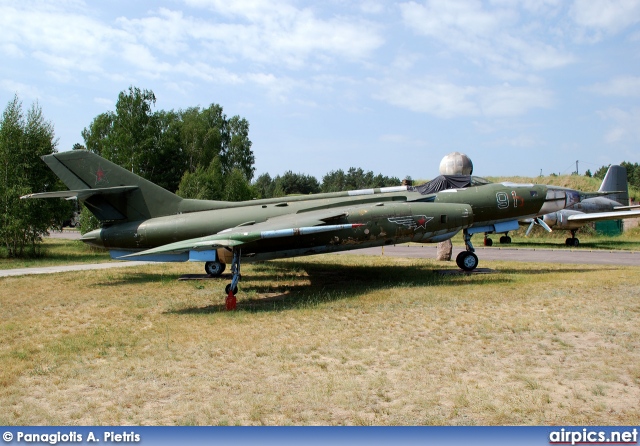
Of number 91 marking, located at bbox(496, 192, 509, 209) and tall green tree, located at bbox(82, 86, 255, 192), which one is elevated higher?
tall green tree, located at bbox(82, 86, 255, 192)

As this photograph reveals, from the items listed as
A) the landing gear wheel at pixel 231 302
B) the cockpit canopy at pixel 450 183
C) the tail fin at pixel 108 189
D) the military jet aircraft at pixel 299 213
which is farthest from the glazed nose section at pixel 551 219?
the landing gear wheel at pixel 231 302

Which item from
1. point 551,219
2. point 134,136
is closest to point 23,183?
point 134,136

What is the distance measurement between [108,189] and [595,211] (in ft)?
96.1

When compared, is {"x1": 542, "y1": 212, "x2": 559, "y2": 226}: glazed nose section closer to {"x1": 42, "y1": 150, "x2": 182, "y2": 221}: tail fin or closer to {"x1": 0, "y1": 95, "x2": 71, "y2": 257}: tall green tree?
{"x1": 42, "y1": 150, "x2": 182, "y2": 221}: tail fin

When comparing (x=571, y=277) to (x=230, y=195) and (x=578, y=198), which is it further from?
(x=230, y=195)

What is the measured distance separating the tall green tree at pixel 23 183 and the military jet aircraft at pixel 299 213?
1130cm

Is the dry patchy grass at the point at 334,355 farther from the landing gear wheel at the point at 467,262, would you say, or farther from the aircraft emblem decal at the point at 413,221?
the landing gear wheel at the point at 467,262

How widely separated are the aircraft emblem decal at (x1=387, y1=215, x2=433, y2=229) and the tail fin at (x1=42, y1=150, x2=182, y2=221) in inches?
268

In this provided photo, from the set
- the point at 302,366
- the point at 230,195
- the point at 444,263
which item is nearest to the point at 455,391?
the point at 302,366

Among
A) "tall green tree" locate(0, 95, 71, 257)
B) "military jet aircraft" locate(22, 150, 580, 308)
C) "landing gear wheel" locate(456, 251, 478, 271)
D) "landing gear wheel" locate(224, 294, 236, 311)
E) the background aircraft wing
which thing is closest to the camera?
"landing gear wheel" locate(224, 294, 236, 311)

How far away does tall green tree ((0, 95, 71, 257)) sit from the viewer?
2338 centimetres

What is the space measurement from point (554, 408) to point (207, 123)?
60.3 m

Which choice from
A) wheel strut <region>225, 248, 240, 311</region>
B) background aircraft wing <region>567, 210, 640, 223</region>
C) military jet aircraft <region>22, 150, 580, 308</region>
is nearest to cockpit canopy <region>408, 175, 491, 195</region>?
military jet aircraft <region>22, 150, 580, 308</region>

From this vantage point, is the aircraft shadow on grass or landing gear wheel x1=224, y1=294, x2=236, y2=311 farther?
the aircraft shadow on grass
